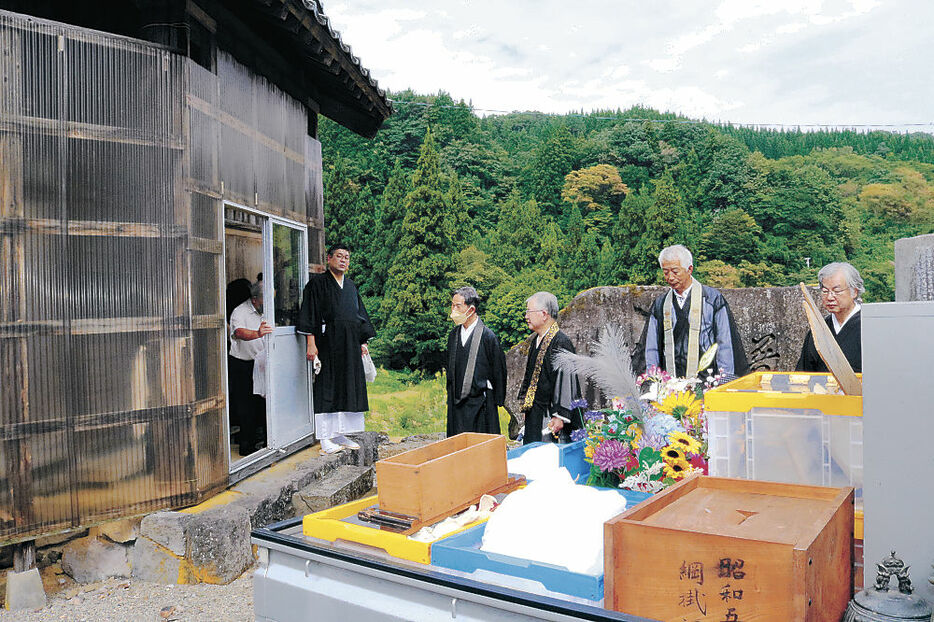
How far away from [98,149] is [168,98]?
21.0 inches

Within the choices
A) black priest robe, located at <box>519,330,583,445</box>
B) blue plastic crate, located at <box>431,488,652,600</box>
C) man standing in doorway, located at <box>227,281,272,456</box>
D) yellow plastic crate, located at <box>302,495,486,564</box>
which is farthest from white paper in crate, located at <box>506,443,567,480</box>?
man standing in doorway, located at <box>227,281,272,456</box>

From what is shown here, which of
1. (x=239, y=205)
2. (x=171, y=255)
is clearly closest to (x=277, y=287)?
(x=239, y=205)

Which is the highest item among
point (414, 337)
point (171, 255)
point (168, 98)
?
point (168, 98)

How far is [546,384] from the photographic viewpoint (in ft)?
15.4

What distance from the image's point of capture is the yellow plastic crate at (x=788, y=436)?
5.90 ft

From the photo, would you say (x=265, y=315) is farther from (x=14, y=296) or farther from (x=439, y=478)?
(x=439, y=478)

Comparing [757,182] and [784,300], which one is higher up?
[757,182]

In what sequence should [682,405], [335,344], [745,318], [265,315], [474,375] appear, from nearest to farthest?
[682,405], [474,375], [265,315], [335,344], [745,318]

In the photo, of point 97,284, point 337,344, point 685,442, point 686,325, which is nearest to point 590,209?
point 337,344

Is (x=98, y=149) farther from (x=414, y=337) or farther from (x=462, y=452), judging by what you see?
(x=414, y=337)

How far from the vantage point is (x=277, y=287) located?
233 inches

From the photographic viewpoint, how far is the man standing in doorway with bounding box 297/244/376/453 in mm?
6266

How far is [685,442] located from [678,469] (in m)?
0.10

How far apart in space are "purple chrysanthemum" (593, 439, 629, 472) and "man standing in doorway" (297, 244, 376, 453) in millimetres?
4213
